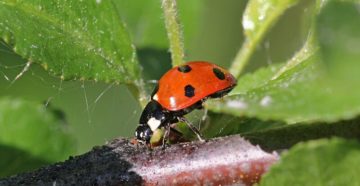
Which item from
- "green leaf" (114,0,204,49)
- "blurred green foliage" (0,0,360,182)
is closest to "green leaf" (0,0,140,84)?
"blurred green foliage" (0,0,360,182)

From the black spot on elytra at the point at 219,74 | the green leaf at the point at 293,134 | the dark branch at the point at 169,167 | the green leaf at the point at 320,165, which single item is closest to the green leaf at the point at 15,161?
the black spot on elytra at the point at 219,74

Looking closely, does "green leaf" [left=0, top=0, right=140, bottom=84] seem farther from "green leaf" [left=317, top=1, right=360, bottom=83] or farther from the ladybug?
"green leaf" [left=317, top=1, right=360, bottom=83]

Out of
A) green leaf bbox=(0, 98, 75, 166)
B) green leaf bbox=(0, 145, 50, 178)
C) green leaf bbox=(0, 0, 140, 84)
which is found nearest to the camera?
green leaf bbox=(0, 0, 140, 84)

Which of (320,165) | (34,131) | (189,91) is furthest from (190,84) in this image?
(320,165)

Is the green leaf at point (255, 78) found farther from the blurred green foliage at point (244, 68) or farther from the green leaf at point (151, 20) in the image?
the green leaf at point (151, 20)

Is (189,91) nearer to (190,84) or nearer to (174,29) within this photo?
(190,84)
